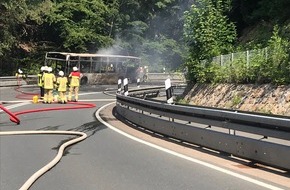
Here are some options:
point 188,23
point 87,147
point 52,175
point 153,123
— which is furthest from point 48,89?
point 52,175

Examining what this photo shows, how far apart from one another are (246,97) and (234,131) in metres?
6.23

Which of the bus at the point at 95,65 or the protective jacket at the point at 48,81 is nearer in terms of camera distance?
the protective jacket at the point at 48,81

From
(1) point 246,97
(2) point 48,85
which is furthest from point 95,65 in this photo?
(1) point 246,97

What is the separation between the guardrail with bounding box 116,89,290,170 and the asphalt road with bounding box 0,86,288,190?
858 mm

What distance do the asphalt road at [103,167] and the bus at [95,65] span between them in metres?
28.3

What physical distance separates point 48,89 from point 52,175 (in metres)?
15.9

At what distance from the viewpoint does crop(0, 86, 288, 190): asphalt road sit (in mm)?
6723

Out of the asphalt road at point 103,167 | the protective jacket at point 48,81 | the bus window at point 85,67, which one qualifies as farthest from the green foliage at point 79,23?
the asphalt road at point 103,167

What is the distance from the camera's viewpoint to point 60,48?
164 feet

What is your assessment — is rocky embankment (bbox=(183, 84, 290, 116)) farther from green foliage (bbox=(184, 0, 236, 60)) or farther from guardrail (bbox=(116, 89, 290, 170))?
guardrail (bbox=(116, 89, 290, 170))

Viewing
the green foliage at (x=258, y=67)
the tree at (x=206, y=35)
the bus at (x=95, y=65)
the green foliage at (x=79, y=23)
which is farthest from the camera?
the green foliage at (x=79, y=23)

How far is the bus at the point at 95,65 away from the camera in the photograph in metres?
39.8

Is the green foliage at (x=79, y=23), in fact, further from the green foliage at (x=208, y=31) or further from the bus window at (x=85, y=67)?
the green foliage at (x=208, y=31)

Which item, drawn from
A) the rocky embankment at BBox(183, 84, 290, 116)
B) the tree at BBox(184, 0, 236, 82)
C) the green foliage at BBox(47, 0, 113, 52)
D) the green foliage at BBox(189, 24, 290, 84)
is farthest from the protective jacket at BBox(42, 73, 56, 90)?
the green foliage at BBox(47, 0, 113, 52)
